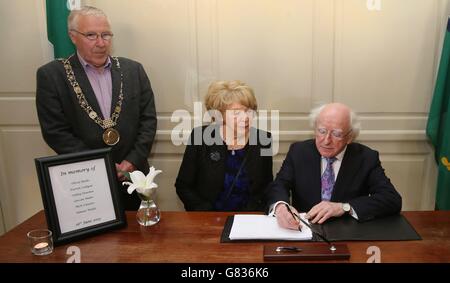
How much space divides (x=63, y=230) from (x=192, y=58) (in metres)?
1.58

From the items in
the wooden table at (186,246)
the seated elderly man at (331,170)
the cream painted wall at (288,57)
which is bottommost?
the wooden table at (186,246)

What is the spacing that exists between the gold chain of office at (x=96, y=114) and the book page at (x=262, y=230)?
1067mm

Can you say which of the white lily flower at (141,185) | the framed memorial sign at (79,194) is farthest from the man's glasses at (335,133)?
the framed memorial sign at (79,194)

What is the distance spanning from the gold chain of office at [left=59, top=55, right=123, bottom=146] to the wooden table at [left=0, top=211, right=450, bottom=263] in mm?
842

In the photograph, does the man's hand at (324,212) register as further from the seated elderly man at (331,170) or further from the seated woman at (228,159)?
the seated woman at (228,159)

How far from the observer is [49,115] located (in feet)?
7.75

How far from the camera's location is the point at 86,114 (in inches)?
94.1

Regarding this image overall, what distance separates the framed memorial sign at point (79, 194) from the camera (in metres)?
1.48

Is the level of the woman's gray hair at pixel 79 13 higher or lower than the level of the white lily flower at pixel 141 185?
higher

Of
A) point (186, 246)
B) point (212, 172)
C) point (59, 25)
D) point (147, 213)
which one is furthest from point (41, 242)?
point (59, 25)

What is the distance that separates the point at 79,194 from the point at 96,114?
3.14ft

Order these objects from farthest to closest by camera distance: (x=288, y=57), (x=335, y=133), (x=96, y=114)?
(x=288, y=57) < (x=96, y=114) < (x=335, y=133)

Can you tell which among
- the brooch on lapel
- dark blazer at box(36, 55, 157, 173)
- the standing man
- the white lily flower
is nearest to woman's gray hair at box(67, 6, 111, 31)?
the standing man

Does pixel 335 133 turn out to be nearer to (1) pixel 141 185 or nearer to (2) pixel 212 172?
(2) pixel 212 172
